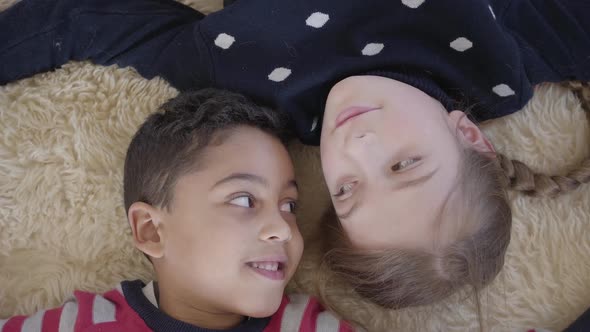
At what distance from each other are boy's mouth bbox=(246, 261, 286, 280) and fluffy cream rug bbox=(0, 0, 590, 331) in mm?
144

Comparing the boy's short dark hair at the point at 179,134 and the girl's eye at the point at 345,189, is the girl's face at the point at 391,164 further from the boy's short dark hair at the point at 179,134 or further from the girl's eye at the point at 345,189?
the boy's short dark hair at the point at 179,134

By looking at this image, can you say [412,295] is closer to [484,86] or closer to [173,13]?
[484,86]

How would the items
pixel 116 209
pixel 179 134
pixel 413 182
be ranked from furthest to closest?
pixel 116 209
pixel 179 134
pixel 413 182

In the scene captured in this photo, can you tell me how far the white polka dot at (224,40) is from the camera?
3.53 ft

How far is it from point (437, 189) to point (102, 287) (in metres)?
0.60

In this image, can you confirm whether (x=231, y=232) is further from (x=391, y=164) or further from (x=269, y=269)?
(x=391, y=164)

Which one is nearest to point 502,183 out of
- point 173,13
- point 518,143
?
point 518,143

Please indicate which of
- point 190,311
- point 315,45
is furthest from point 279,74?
point 190,311

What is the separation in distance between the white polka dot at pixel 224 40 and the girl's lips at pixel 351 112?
9.5 inches

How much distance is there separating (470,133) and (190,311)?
21.0 inches

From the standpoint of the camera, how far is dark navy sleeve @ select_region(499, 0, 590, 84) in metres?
1.07

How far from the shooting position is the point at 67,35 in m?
1.14

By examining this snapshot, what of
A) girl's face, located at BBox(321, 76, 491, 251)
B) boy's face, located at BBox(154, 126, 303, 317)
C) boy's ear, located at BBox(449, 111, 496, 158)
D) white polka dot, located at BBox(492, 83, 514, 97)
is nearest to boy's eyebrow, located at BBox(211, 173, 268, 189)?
boy's face, located at BBox(154, 126, 303, 317)

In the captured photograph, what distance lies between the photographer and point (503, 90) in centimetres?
108
